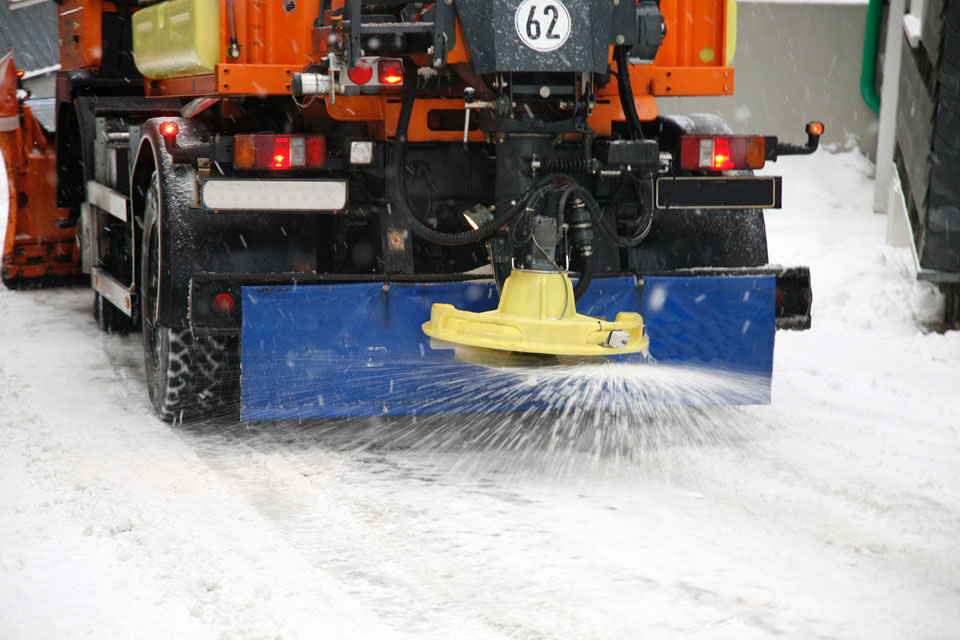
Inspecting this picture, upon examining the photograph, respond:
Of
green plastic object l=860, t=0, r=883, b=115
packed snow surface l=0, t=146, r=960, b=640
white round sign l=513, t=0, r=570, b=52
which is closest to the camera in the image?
packed snow surface l=0, t=146, r=960, b=640

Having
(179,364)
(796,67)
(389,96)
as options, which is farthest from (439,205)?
(796,67)

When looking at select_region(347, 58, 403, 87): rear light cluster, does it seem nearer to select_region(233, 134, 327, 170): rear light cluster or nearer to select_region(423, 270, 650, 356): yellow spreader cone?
select_region(233, 134, 327, 170): rear light cluster

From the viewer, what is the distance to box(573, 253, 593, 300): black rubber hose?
14.9ft

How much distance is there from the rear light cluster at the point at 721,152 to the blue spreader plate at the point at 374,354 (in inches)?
21.5

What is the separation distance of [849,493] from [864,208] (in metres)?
8.30

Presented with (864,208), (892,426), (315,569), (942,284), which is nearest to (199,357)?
(315,569)

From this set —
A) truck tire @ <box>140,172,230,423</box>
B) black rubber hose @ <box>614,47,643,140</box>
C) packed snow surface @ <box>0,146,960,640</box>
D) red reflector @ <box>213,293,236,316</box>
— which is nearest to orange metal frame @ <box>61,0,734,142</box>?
black rubber hose @ <box>614,47,643,140</box>

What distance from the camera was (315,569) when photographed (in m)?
3.47

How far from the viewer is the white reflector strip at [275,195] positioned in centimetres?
457

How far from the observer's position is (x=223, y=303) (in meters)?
4.60

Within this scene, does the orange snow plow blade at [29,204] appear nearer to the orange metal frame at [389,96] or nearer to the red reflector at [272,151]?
the orange metal frame at [389,96]

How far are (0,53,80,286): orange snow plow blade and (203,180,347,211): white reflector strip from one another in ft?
15.4

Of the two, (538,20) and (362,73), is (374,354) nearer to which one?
(362,73)

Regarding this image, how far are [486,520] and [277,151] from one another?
1673mm
